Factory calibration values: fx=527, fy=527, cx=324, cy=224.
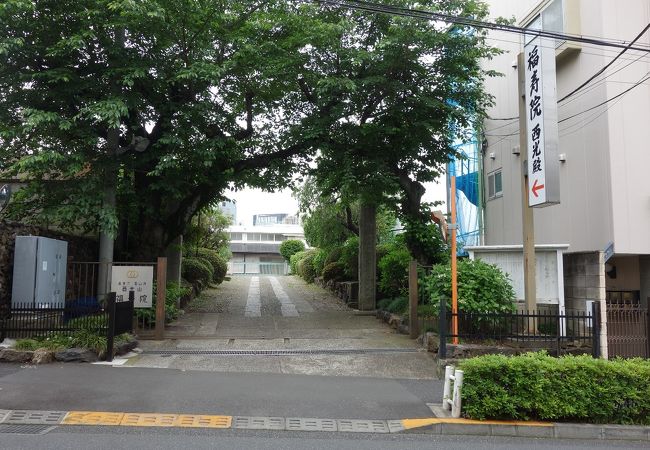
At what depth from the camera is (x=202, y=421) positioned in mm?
6402

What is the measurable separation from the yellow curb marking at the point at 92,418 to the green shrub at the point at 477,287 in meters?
5.97

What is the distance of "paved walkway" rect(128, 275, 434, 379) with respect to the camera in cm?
940

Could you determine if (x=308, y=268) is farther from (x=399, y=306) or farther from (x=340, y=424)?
(x=340, y=424)

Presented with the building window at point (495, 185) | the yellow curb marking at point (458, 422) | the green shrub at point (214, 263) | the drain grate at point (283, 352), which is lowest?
the yellow curb marking at point (458, 422)

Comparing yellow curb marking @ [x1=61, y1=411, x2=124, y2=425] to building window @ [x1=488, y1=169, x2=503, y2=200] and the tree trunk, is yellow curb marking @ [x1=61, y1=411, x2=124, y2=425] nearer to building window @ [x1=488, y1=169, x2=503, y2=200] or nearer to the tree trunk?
the tree trunk

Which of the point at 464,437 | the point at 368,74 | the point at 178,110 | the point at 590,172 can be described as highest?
the point at 368,74

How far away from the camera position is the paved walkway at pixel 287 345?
30.8 ft

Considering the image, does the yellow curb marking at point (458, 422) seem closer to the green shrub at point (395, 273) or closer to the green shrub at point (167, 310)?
the green shrub at point (167, 310)

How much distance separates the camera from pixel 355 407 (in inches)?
279

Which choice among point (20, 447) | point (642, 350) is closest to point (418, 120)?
point (642, 350)

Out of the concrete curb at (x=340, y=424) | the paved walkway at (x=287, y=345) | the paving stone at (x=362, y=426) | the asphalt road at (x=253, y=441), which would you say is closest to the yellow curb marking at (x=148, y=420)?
the concrete curb at (x=340, y=424)

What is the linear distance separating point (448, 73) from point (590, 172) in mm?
4104

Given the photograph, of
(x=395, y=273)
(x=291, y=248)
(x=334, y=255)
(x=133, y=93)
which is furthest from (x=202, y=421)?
(x=291, y=248)

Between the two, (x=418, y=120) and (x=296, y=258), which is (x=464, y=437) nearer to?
(x=418, y=120)
